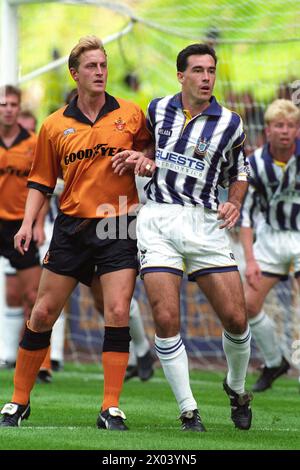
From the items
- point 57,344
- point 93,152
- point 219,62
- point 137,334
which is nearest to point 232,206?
point 93,152

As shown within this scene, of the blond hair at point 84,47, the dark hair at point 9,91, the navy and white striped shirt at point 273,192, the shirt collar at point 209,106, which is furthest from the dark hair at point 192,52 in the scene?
the dark hair at point 9,91

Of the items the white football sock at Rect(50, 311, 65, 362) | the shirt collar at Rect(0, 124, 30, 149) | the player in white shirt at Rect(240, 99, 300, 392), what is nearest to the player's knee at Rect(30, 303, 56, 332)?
the player in white shirt at Rect(240, 99, 300, 392)

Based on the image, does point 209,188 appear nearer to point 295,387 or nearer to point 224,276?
point 224,276

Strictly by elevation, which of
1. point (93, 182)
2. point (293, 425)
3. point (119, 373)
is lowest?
point (293, 425)

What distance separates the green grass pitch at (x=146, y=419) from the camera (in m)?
5.56

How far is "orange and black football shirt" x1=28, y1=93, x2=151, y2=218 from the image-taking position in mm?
6320

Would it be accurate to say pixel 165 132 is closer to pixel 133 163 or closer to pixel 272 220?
pixel 133 163

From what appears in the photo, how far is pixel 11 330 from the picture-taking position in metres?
11.0

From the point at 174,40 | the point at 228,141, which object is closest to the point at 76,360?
the point at 174,40

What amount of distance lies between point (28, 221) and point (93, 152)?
540 mm

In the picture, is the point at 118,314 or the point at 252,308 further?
the point at 252,308

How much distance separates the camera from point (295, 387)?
9812 mm

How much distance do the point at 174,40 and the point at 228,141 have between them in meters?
10.3

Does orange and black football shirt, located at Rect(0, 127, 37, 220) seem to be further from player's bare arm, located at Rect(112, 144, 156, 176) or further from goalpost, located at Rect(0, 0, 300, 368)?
player's bare arm, located at Rect(112, 144, 156, 176)
